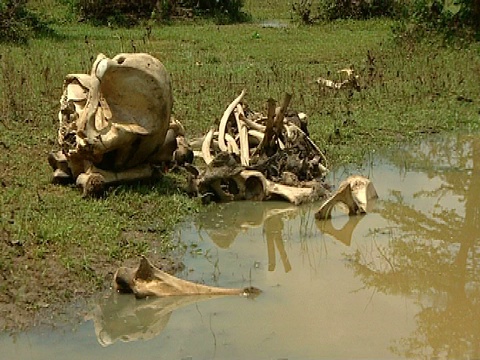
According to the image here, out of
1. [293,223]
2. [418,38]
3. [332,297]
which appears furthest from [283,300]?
[418,38]

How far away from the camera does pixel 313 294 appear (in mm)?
4520

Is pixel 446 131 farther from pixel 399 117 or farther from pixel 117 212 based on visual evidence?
pixel 117 212

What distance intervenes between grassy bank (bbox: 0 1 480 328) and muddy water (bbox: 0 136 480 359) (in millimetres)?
371

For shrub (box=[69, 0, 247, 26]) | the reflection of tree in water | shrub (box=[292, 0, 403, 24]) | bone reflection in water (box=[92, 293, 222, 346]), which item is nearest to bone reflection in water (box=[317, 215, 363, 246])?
the reflection of tree in water

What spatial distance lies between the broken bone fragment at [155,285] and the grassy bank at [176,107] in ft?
0.60

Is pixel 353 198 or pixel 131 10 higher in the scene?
pixel 131 10

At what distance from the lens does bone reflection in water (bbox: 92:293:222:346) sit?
4.04m

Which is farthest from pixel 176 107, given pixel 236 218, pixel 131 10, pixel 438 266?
pixel 131 10

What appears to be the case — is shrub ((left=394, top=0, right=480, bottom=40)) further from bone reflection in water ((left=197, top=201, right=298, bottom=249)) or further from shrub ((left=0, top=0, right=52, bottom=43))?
bone reflection in water ((left=197, top=201, right=298, bottom=249))

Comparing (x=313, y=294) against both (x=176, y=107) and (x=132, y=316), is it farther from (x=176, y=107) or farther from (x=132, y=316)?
(x=176, y=107)

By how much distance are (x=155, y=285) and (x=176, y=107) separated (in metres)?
4.88

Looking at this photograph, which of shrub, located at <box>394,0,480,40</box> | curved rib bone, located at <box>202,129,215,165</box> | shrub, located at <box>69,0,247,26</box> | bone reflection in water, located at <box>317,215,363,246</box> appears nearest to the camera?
bone reflection in water, located at <box>317,215,363,246</box>

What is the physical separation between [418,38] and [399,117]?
5.01m

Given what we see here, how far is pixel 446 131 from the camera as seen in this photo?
8711 millimetres
